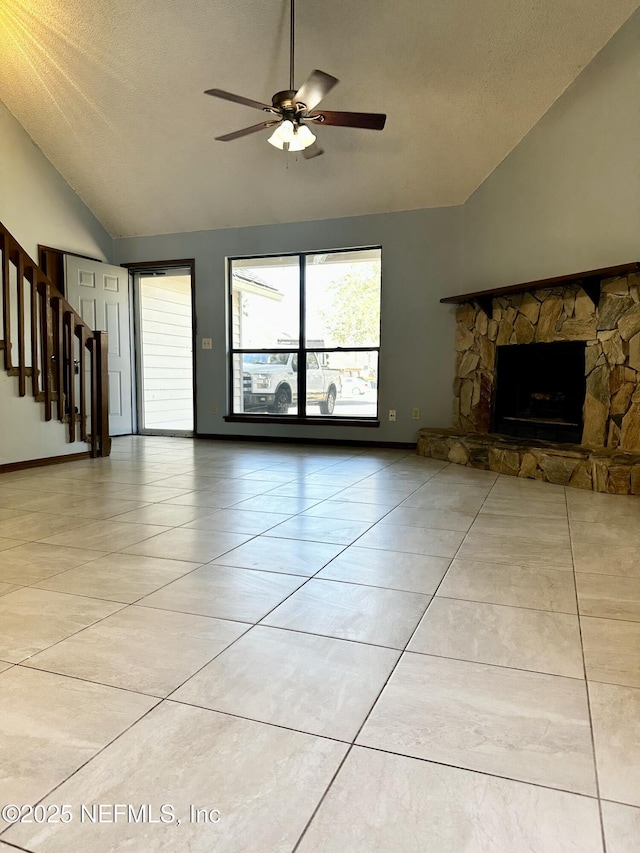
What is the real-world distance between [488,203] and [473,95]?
1056 millimetres

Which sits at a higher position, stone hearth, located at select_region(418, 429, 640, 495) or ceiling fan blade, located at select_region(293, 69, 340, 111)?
ceiling fan blade, located at select_region(293, 69, 340, 111)

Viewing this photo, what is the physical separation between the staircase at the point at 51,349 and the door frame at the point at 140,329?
1.54m

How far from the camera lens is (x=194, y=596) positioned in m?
1.94

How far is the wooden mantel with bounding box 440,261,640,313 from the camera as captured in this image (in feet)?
12.7

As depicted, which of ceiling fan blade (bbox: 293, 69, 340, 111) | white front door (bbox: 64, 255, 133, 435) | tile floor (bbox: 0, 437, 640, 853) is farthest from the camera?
white front door (bbox: 64, 255, 133, 435)

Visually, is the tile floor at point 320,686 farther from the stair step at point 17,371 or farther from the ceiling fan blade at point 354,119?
the ceiling fan blade at point 354,119

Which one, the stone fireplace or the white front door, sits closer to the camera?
the stone fireplace

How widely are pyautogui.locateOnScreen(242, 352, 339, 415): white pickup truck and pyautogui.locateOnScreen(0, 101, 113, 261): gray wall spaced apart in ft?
7.93

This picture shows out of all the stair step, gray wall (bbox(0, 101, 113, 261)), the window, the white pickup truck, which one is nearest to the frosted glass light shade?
the window

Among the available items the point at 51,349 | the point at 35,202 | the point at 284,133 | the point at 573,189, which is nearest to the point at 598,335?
the point at 573,189

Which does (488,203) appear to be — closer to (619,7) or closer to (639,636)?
(619,7)

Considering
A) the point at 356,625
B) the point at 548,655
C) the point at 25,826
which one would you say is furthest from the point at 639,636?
the point at 25,826

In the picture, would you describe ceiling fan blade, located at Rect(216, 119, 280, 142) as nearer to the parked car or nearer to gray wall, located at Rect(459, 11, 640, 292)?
gray wall, located at Rect(459, 11, 640, 292)

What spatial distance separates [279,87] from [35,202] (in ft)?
9.82
